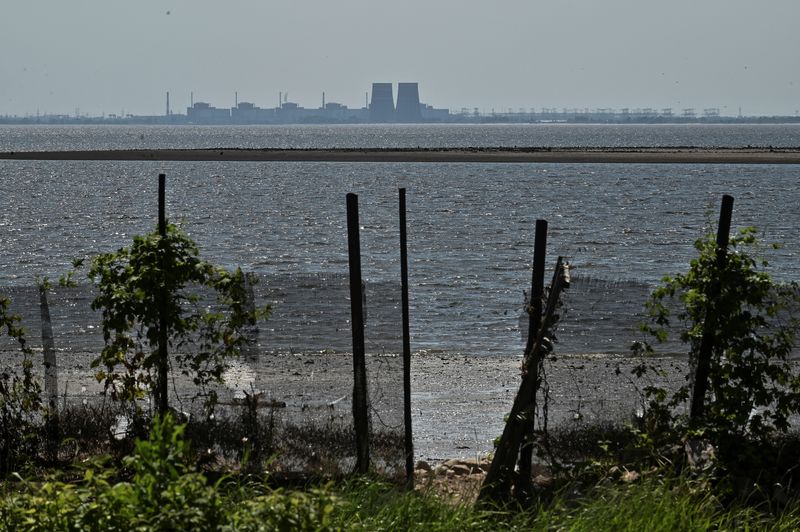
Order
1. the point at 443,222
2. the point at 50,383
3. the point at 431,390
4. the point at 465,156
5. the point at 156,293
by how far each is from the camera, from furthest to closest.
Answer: the point at 465,156, the point at 443,222, the point at 431,390, the point at 50,383, the point at 156,293

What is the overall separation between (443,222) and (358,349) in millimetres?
40872

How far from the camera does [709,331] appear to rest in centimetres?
894

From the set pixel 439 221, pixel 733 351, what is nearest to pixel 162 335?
pixel 733 351

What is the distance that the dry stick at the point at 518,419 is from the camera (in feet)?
27.4

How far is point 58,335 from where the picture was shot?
17938 millimetres

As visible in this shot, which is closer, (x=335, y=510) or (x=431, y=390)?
(x=335, y=510)

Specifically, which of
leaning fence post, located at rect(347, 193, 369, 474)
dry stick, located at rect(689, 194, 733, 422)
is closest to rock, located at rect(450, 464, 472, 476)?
leaning fence post, located at rect(347, 193, 369, 474)

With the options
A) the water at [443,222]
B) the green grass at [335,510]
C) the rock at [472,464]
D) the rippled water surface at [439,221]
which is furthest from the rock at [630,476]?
the water at [443,222]

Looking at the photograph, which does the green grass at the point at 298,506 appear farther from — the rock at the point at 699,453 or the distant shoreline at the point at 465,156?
the distant shoreline at the point at 465,156

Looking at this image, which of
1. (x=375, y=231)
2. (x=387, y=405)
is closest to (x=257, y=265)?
(x=375, y=231)

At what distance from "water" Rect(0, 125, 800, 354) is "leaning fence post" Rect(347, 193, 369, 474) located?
322 centimetres

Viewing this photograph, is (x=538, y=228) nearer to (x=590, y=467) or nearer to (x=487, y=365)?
(x=590, y=467)

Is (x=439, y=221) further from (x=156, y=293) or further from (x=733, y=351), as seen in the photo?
(x=733, y=351)

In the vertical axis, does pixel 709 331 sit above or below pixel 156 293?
below
